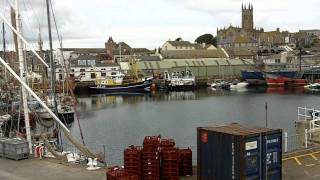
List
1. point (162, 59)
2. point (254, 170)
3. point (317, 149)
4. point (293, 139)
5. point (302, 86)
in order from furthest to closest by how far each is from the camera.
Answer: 1. point (162, 59)
2. point (302, 86)
3. point (293, 139)
4. point (317, 149)
5. point (254, 170)

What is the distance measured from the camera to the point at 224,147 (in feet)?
51.2

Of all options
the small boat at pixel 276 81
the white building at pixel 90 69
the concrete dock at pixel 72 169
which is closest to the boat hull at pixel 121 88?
the white building at pixel 90 69

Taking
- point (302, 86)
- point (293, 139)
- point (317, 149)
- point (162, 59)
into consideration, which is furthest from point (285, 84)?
point (317, 149)

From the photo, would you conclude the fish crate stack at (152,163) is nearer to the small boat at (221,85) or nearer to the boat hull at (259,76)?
the small boat at (221,85)

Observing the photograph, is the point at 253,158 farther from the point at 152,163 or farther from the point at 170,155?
the point at 152,163

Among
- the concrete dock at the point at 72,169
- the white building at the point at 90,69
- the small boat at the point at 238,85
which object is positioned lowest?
the small boat at the point at 238,85

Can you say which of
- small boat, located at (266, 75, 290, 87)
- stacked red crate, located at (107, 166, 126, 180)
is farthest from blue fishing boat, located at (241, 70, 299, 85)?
stacked red crate, located at (107, 166, 126, 180)

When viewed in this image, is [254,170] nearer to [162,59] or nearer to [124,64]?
[124,64]

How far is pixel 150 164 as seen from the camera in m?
Result: 17.9

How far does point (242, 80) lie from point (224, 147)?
135238mm

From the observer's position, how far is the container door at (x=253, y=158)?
15328mm

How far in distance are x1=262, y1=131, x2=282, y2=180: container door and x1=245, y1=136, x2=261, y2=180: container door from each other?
0.28 meters

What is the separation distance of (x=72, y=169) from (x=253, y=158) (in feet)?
28.3

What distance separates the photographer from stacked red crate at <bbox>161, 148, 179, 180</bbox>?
1788 cm
